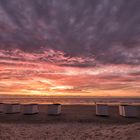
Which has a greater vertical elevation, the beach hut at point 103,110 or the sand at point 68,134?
the beach hut at point 103,110

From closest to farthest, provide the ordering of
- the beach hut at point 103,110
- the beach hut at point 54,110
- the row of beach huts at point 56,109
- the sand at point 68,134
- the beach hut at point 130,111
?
the sand at point 68,134 < the beach hut at point 130,111 < the row of beach huts at point 56,109 < the beach hut at point 103,110 < the beach hut at point 54,110

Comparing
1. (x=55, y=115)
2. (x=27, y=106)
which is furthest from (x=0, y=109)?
(x=55, y=115)

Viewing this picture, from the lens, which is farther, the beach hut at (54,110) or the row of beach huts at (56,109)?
the beach hut at (54,110)

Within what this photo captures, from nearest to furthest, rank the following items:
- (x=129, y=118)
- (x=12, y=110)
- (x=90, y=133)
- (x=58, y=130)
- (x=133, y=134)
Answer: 1. (x=133, y=134)
2. (x=90, y=133)
3. (x=58, y=130)
4. (x=129, y=118)
5. (x=12, y=110)

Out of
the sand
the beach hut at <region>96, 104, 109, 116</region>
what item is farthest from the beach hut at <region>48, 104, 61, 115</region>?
the sand

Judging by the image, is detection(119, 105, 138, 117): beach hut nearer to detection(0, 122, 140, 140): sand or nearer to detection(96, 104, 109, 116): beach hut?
detection(96, 104, 109, 116): beach hut

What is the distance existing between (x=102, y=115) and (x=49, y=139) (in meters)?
10.6

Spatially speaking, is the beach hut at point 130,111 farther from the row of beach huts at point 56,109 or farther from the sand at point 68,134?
the sand at point 68,134

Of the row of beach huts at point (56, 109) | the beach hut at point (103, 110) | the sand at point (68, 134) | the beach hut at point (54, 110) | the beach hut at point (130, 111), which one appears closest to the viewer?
the sand at point (68, 134)

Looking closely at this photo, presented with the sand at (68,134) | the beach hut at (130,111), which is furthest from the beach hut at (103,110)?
the sand at (68,134)

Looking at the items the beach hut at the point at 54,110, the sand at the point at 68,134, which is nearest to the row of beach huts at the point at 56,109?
the beach hut at the point at 54,110

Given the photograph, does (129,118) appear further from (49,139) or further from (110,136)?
(49,139)

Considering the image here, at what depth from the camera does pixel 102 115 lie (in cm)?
2155

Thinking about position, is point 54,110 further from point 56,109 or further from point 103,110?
point 103,110
